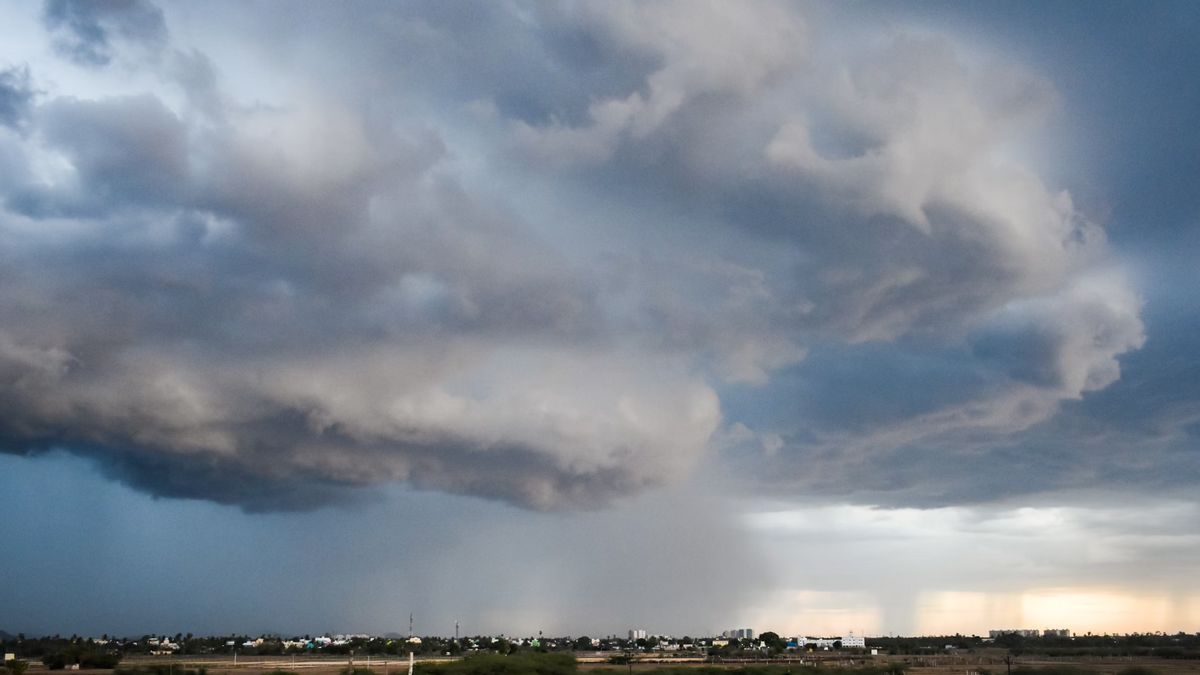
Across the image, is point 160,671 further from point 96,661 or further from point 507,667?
point 507,667

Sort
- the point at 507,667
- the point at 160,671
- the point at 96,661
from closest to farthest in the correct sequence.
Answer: the point at 507,667 → the point at 160,671 → the point at 96,661

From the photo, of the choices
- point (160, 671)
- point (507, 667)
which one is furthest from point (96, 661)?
point (507, 667)

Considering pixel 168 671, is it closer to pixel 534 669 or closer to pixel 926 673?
pixel 534 669

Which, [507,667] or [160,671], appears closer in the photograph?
[507,667]

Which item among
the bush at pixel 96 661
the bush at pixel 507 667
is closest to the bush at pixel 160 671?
the bush at pixel 96 661

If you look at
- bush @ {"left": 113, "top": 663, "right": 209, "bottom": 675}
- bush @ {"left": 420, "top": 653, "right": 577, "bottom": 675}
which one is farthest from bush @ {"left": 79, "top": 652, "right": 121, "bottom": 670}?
bush @ {"left": 420, "top": 653, "right": 577, "bottom": 675}

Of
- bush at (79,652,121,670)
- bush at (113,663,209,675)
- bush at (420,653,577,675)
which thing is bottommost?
bush at (79,652,121,670)

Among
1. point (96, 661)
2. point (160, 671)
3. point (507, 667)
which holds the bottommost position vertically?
point (96, 661)

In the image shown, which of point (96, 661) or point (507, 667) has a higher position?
point (507, 667)

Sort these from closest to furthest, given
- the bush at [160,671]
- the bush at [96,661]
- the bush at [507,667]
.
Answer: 1. the bush at [507,667]
2. the bush at [160,671]
3. the bush at [96,661]

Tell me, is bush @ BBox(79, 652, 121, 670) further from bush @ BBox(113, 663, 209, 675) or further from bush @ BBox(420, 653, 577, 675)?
bush @ BBox(420, 653, 577, 675)

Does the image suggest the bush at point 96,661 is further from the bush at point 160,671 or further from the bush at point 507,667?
the bush at point 507,667

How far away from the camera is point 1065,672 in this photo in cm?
10562

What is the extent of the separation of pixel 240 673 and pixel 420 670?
41.1 meters
